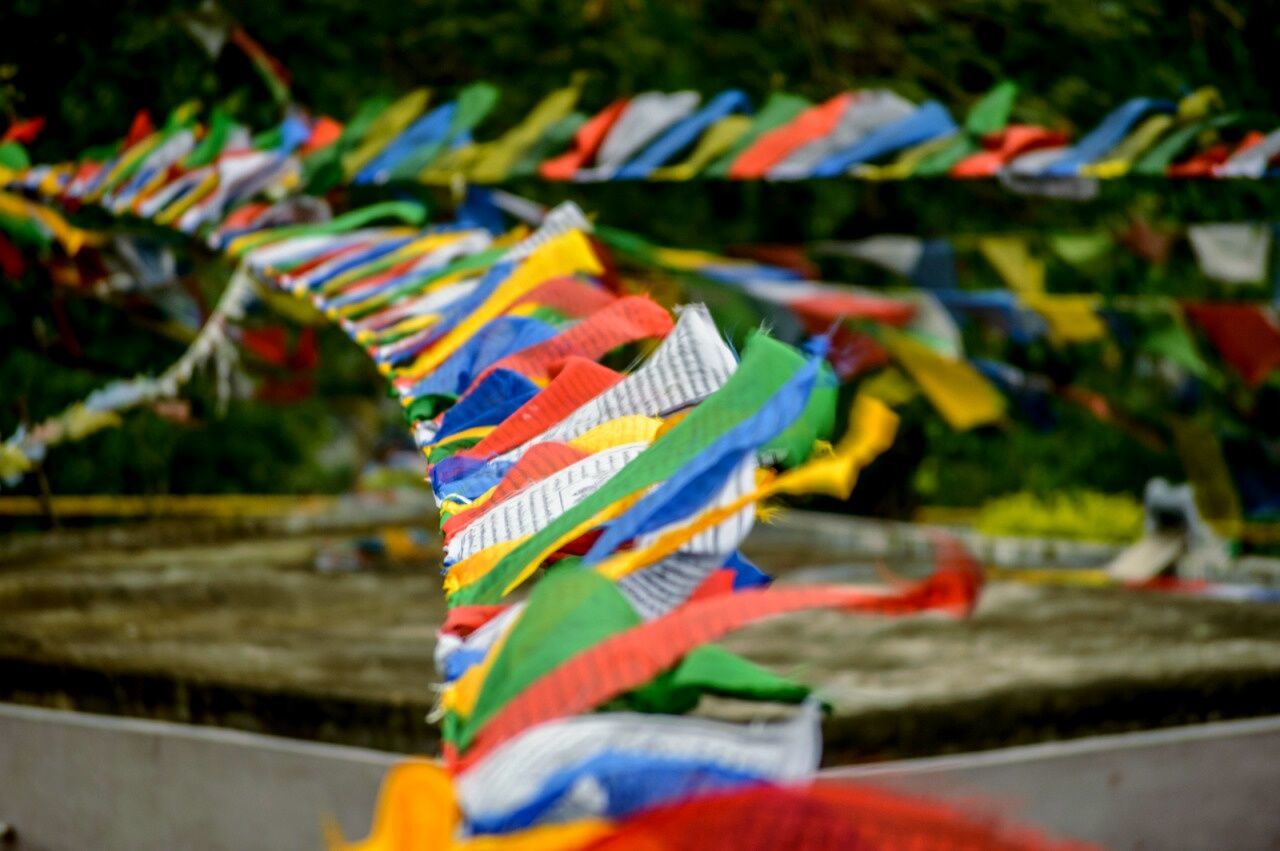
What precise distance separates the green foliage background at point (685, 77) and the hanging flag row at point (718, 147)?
707 mm

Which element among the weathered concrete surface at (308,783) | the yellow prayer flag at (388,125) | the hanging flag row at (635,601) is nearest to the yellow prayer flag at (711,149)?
the yellow prayer flag at (388,125)

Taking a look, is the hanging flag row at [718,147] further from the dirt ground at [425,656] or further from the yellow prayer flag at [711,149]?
the dirt ground at [425,656]

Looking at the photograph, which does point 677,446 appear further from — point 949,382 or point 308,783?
point 949,382

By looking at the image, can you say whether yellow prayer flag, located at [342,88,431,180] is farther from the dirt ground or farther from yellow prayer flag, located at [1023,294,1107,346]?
yellow prayer flag, located at [1023,294,1107,346]

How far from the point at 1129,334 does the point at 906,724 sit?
1.20 meters

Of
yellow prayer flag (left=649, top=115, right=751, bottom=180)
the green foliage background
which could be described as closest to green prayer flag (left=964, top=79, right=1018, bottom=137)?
yellow prayer flag (left=649, top=115, right=751, bottom=180)

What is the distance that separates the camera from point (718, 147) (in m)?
3.38

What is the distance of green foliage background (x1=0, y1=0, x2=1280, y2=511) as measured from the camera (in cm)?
453

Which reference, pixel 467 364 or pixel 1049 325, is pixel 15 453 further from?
pixel 1049 325

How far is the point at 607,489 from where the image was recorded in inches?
31.1

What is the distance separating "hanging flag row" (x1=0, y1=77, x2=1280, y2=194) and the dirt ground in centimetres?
100

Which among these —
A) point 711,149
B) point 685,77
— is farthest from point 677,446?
point 685,77

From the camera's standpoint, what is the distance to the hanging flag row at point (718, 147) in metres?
3.20

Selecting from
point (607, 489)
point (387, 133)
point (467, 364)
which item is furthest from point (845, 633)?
point (607, 489)
